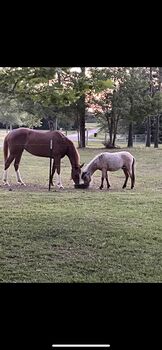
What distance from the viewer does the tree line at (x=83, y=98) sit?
3.70 meters

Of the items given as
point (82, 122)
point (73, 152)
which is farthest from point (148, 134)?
point (73, 152)

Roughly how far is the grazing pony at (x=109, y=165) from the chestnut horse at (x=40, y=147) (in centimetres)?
14

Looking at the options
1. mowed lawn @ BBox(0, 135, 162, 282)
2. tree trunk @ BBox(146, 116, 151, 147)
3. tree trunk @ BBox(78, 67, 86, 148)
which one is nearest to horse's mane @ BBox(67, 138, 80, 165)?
mowed lawn @ BBox(0, 135, 162, 282)

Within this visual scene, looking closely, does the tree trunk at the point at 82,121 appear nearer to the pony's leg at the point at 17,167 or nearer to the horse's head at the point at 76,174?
the horse's head at the point at 76,174

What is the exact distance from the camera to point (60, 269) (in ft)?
10.8

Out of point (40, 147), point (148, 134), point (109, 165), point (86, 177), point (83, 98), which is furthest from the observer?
point (148, 134)

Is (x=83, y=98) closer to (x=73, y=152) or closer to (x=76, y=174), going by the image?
(x=73, y=152)

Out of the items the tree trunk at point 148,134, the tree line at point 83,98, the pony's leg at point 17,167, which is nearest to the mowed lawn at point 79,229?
the pony's leg at point 17,167

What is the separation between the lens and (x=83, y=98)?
5.78 metres

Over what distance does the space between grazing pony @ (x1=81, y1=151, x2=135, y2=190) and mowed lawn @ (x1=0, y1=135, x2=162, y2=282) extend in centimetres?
14

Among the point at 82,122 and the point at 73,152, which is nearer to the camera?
the point at 73,152

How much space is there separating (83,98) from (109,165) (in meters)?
1.05
